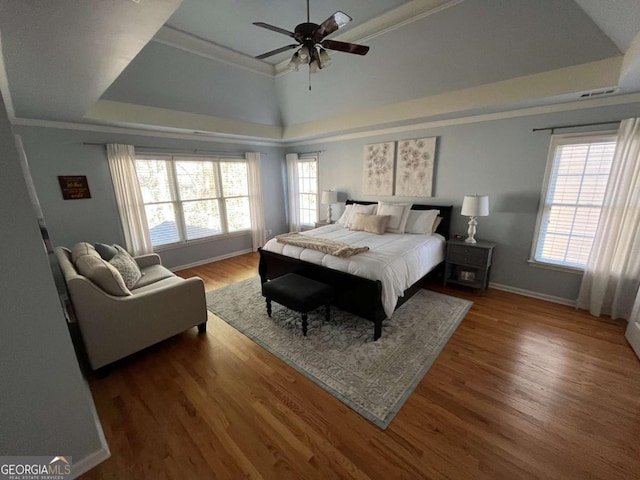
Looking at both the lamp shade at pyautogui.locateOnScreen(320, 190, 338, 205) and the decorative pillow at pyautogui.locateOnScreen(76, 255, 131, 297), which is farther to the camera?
the lamp shade at pyautogui.locateOnScreen(320, 190, 338, 205)

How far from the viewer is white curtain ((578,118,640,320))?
2.55 m

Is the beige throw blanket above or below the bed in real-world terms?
above

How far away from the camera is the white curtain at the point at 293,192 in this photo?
5828 mm

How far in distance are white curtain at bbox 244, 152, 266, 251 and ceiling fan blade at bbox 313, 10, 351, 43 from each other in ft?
11.2

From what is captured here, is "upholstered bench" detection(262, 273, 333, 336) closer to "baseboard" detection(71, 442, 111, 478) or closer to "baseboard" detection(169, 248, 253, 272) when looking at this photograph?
"baseboard" detection(71, 442, 111, 478)

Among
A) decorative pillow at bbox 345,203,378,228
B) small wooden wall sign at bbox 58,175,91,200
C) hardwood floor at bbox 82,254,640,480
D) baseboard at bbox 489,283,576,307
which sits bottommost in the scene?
hardwood floor at bbox 82,254,640,480

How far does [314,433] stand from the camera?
1622 millimetres

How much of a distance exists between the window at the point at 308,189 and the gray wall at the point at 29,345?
188 inches

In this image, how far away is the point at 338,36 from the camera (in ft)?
10.1

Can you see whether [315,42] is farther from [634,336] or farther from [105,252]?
[634,336]

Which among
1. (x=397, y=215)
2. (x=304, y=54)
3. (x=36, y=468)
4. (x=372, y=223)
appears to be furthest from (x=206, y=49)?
(x=36, y=468)

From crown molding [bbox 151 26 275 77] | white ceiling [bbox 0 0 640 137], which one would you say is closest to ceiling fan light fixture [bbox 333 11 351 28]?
white ceiling [bbox 0 0 640 137]

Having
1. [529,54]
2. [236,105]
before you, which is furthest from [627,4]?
[236,105]

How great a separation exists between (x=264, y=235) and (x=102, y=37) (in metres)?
4.41
